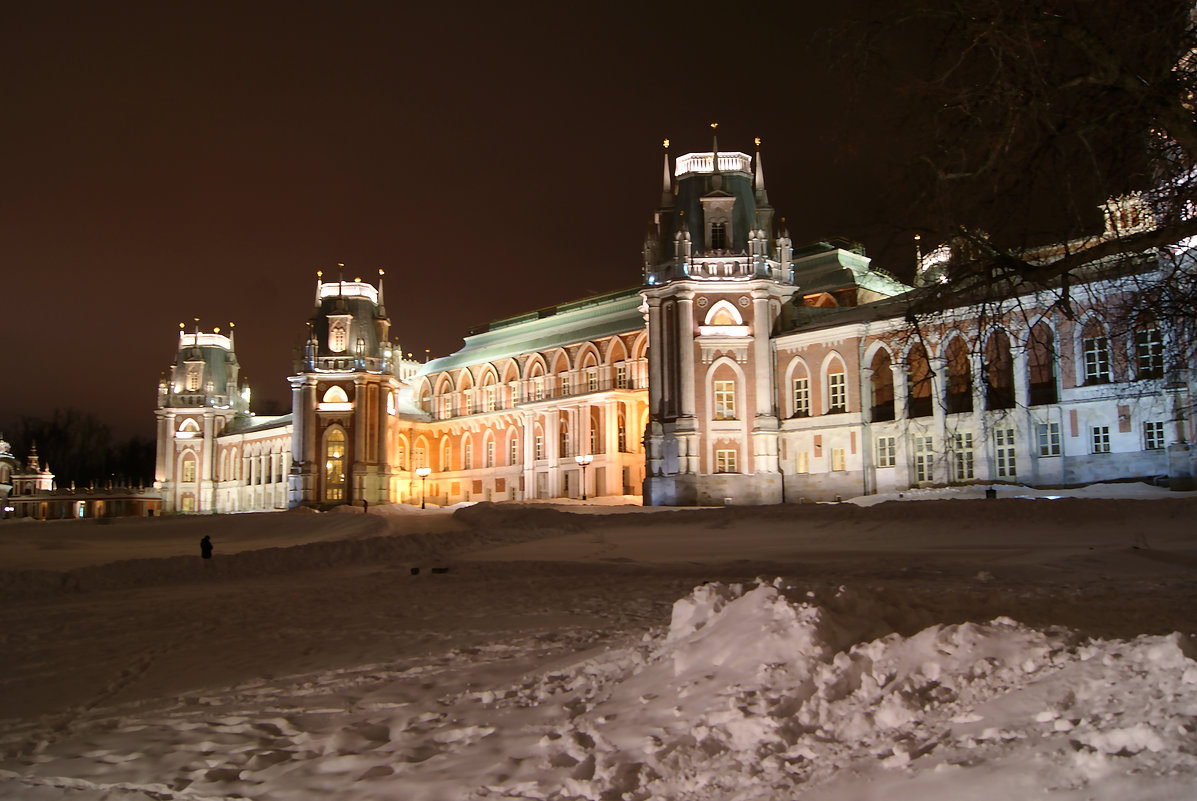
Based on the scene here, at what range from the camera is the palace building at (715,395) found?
39.8m

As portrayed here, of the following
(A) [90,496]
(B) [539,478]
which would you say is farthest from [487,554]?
(A) [90,496]

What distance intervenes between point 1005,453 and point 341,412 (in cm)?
5325

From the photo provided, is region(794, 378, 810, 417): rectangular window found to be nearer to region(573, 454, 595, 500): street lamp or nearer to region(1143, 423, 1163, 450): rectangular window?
region(573, 454, 595, 500): street lamp

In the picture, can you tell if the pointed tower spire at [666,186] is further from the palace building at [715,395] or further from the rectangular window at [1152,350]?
the rectangular window at [1152,350]

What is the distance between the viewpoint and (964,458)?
4494 cm

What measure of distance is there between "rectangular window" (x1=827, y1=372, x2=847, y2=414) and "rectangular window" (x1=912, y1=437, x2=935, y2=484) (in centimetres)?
487

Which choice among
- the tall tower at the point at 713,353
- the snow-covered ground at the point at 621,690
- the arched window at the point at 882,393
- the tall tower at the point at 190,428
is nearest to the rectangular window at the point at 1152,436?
the arched window at the point at 882,393

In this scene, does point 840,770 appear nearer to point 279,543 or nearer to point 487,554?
point 487,554

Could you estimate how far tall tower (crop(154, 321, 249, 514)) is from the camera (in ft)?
315

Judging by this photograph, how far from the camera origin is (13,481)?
345 feet

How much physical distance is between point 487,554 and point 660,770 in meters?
21.7

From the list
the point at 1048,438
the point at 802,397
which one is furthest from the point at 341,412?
the point at 1048,438

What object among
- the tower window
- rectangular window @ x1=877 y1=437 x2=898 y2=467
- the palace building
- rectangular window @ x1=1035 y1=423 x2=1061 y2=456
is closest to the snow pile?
the palace building

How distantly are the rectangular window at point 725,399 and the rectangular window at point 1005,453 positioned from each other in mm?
13922
